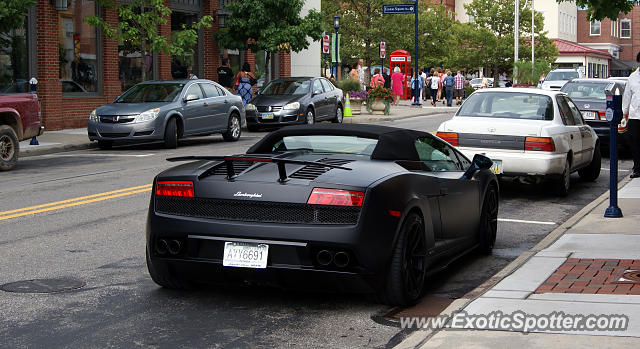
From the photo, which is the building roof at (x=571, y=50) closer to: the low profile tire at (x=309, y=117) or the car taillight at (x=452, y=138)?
the low profile tire at (x=309, y=117)

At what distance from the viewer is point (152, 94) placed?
2178 cm

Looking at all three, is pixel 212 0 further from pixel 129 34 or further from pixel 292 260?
pixel 292 260

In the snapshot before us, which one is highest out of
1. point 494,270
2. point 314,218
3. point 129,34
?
point 129,34

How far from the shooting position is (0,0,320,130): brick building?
995 inches

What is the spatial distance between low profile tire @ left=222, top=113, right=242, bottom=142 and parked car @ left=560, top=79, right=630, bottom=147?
8.27m

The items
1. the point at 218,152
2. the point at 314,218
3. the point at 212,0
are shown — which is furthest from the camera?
the point at 212,0

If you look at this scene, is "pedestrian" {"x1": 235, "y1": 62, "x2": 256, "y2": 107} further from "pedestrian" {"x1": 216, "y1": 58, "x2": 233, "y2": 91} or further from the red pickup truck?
the red pickup truck

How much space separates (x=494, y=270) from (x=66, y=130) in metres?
20.0

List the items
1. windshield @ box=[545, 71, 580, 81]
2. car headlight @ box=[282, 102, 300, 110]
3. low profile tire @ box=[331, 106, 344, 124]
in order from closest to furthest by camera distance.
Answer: car headlight @ box=[282, 102, 300, 110] → low profile tire @ box=[331, 106, 344, 124] → windshield @ box=[545, 71, 580, 81]

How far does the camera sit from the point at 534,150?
40.9ft

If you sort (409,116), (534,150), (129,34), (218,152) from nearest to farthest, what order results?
1. (534,150)
2. (218,152)
3. (129,34)
4. (409,116)

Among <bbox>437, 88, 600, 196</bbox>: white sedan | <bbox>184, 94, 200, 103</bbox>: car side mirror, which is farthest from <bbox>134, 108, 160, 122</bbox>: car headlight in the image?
<bbox>437, 88, 600, 196</bbox>: white sedan

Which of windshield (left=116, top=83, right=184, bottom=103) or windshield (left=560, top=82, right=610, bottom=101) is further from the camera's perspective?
windshield (left=116, top=83, right=184, bottom=103)

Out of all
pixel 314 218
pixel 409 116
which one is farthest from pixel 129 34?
pixel 314 218
